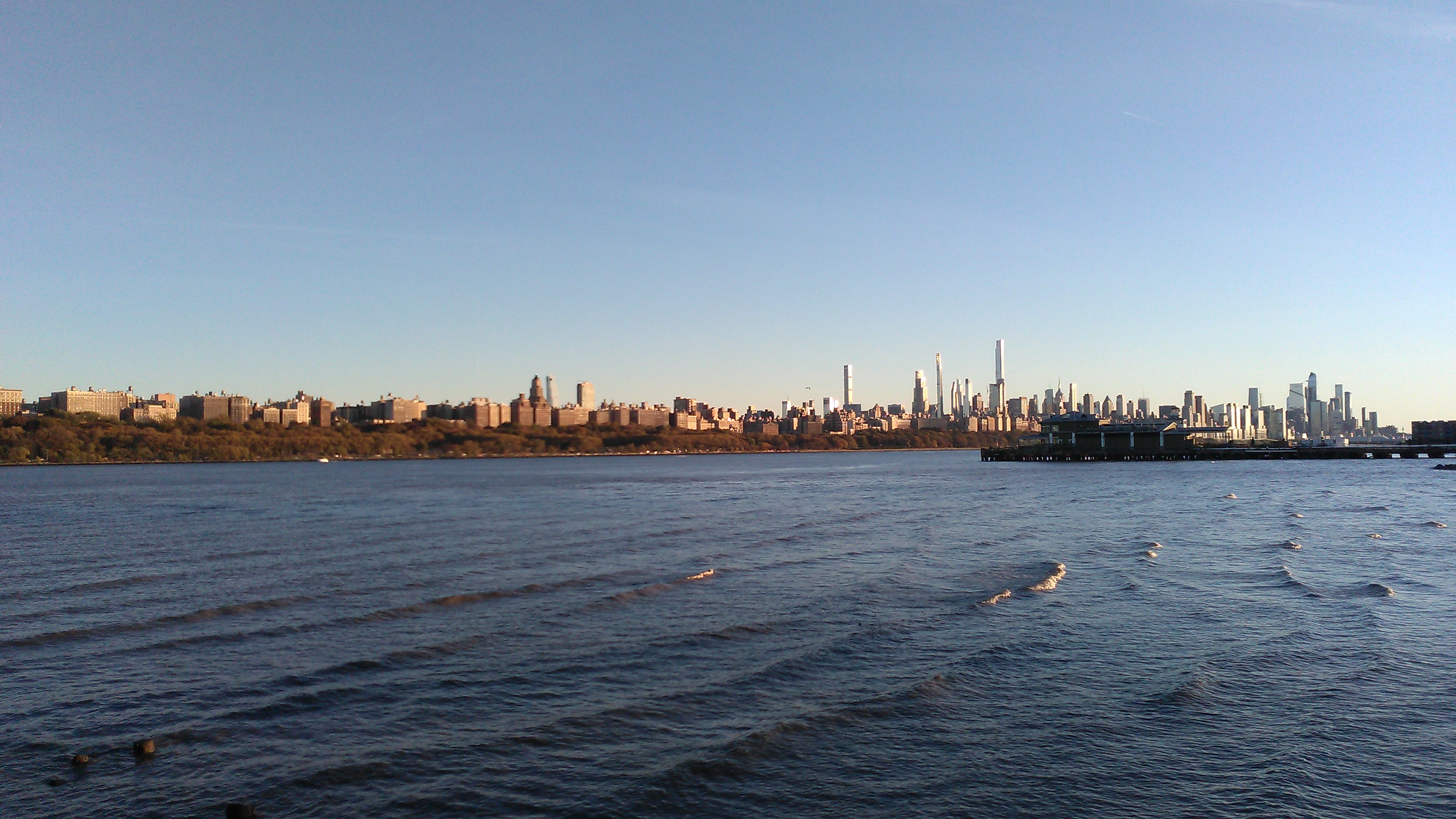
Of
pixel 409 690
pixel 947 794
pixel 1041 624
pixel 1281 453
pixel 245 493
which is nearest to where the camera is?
pixel 947 794

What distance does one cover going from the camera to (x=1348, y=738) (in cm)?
1331

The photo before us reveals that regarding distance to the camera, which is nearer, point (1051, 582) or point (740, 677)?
point (740, 677)

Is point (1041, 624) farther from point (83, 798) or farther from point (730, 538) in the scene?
point (730, 538)

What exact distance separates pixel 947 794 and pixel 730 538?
30461mm

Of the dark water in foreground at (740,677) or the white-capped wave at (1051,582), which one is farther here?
the white-capped wave at (1051,582)

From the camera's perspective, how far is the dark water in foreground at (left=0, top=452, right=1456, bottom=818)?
1173 cm

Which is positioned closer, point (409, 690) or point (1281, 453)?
point (409, 690)

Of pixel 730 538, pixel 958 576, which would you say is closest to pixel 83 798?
pixel 958 576

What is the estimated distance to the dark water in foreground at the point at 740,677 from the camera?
11.7 m

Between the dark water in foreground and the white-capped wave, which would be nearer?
the dark water in foreground

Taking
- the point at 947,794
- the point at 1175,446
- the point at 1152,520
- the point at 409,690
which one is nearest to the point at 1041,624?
the point at 947,794

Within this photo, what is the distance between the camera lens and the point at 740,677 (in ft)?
55.3

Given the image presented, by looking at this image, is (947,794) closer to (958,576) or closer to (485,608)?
(485,608)

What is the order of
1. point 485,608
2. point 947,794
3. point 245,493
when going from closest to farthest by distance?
point 947,794, point 485,608, point 245,493
